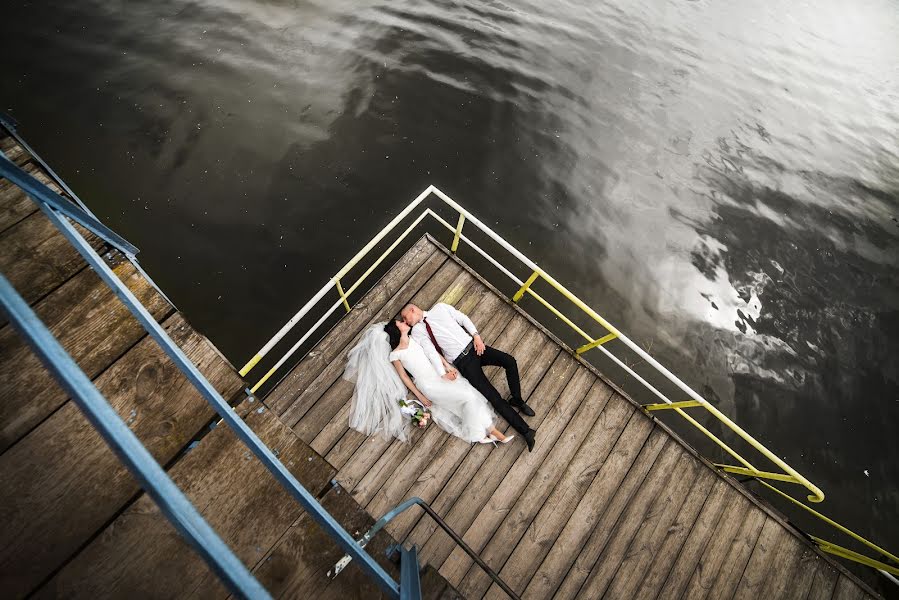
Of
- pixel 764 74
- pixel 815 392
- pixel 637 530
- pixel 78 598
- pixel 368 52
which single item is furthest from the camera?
pixel 764 74

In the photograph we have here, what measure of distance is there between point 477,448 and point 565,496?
4.01 ft

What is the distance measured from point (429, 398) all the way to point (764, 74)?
16.1m

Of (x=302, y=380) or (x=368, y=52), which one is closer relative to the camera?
(x=302, y=380)

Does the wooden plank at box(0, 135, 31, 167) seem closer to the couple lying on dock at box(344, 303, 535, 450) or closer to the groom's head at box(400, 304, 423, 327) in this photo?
the couple lying on dock at box(344, 303, 535, 450)

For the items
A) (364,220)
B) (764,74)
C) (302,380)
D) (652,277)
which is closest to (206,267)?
(364,220)

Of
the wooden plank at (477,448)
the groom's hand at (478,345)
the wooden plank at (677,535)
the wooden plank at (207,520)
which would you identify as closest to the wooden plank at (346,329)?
the groom's hand at (478,345)

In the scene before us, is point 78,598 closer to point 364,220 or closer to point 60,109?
point 364,220

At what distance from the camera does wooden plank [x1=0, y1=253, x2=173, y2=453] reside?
77.0 inches

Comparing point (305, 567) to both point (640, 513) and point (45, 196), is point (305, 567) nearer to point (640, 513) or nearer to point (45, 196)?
point (45, 196)

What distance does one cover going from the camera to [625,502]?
15.3ft

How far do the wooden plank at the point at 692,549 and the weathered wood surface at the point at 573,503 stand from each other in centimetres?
1

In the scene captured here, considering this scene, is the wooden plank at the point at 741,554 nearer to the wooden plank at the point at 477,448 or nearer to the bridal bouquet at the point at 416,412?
the wooden plank at the point at 477,448

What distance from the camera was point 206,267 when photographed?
7082 millimetres

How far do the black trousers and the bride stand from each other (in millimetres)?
106
